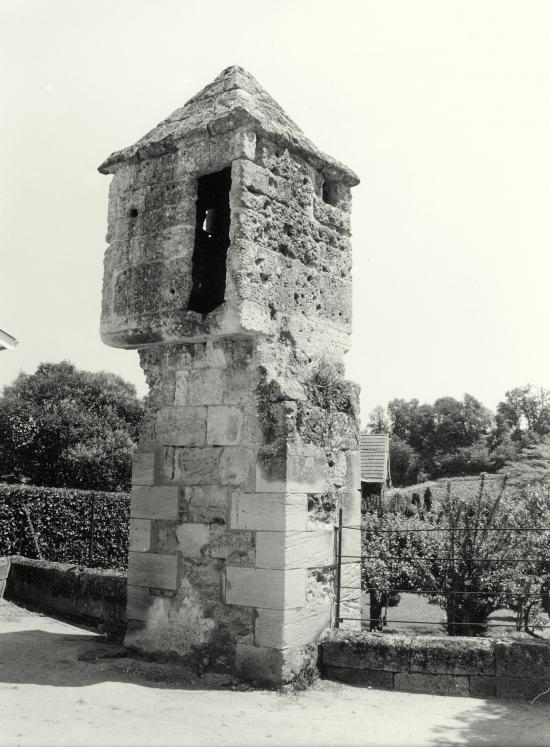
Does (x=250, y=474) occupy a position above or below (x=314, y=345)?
below

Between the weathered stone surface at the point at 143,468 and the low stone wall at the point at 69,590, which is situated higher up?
the weathered stone surface at the point at 143,468

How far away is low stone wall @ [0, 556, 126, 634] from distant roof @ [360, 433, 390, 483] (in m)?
19.9

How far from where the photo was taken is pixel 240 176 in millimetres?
5758

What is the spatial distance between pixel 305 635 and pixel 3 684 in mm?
2321

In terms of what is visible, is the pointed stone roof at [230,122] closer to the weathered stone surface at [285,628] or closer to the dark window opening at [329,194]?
the dark window opening at [329,194]

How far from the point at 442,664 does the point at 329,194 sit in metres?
4.28

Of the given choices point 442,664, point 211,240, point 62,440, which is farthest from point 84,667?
point 62,440

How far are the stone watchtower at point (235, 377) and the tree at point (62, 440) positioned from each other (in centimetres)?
1852

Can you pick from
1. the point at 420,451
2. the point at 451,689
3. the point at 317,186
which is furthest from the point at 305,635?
the point at 420,451

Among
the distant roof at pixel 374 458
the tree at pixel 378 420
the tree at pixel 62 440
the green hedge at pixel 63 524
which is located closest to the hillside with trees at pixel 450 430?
the tree at pixel 378 420

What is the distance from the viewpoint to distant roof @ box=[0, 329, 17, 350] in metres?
10.2

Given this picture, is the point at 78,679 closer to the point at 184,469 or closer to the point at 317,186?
the point at 184,469

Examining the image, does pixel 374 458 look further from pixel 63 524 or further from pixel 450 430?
pixel 450 430

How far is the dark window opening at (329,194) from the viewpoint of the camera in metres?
6.81
